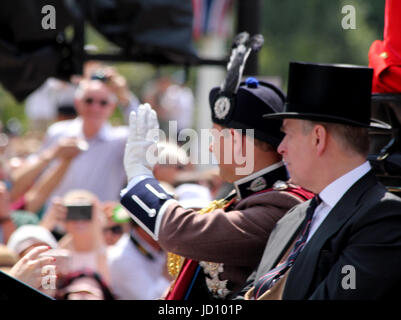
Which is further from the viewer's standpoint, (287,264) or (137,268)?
(137,268)

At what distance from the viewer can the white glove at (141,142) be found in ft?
9.37

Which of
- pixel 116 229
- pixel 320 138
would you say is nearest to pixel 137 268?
pixel 116 229

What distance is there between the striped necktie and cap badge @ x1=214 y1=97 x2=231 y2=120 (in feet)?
2.03

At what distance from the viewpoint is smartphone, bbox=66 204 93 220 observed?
16.0 feet

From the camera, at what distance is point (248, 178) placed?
9.89ft

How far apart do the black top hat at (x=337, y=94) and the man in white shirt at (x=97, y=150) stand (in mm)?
3568

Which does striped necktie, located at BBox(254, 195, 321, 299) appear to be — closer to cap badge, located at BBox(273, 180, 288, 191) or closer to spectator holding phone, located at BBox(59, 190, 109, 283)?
cap badge, located at BBox(273, 180, 288, 191)

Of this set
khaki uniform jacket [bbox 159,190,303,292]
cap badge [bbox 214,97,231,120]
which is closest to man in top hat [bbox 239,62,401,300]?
khaki uniform jacket [bbox 159,190,303,292]

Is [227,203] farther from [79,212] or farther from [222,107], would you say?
[79,212]

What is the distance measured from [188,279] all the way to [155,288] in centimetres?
181

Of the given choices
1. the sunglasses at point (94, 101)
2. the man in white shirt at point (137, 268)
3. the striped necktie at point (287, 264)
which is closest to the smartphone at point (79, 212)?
the man in white shirt at point (137, 268)

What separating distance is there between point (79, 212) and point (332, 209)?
278 cm

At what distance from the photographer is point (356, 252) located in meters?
2.22

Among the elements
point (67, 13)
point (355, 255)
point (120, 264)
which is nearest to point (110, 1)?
point (67, 13)
